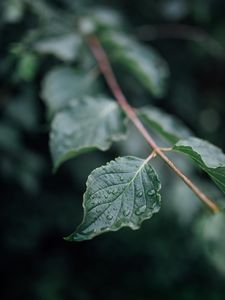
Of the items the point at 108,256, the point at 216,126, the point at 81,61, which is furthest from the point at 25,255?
the point at 81,61

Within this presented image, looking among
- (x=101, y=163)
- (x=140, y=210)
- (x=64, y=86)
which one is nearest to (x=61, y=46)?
(x=64, y=86)

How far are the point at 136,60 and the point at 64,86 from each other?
0.22 m

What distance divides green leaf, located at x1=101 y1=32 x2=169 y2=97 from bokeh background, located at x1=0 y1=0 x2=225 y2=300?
0.81ft

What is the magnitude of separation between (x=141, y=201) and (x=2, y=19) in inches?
38.1

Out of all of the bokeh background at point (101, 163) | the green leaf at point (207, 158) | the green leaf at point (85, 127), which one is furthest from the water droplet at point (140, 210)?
the bokeh background at point (101, 163)

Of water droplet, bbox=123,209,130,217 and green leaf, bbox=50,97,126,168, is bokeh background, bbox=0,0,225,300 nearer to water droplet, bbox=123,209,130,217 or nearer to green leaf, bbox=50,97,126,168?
green leaf, bbox=50,97,126,168

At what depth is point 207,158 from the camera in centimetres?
78

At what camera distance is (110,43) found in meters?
1.36

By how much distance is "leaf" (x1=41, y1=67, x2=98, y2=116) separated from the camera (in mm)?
1257

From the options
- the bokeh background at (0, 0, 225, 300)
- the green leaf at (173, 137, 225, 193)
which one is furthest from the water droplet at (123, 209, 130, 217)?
the bokeh background at (0, 0, 225, 300)

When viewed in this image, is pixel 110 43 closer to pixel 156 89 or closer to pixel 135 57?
pixel 135 57

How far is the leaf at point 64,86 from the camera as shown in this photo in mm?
1257

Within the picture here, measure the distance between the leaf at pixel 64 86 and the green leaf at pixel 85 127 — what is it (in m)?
0.20

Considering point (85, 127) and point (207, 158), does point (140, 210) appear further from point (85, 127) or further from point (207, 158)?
point (85, 127)
